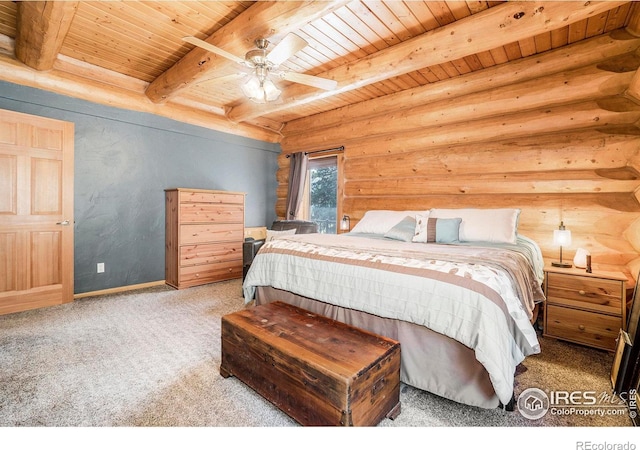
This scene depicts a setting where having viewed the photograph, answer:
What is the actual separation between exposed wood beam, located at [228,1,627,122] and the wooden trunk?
95.7 inches

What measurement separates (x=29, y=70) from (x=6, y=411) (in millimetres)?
3288

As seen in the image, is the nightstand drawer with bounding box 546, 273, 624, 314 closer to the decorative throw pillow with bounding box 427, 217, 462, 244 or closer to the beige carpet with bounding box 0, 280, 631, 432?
the beige carpet with bounding box 0, 280, 631, 432

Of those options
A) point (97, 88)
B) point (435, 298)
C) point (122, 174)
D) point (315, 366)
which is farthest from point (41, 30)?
point (435, 298)

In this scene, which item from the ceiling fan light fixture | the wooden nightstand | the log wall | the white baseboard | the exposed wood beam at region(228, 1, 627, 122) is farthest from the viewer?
the white baseboard

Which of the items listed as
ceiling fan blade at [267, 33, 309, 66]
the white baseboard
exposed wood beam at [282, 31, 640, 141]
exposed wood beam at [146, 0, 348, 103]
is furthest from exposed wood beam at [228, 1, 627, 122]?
the white baseboard

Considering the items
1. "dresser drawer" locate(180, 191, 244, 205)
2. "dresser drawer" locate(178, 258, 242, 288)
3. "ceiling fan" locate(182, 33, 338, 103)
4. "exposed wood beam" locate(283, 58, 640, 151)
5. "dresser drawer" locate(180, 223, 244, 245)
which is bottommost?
"dresser drawer" locate(178, 258, 242, 288)

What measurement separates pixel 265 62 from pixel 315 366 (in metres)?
2.12

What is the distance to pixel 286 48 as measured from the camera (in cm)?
206

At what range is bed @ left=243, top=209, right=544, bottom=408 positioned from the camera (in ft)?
4.76

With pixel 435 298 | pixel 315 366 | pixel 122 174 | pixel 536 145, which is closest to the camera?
pixel 315 366

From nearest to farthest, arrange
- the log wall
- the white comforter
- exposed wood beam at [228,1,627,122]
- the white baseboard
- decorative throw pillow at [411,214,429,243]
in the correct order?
the white comforter < exposed wood beam at [228,1,627,122] < the log wall < decorative throw pillow at [411,214,429,243] < the white baseboard

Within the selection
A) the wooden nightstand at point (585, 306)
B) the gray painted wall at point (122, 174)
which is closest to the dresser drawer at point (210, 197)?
the gray painted wall at point (122, 174)

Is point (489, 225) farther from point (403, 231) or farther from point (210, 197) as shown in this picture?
point (210, 197)

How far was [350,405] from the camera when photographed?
1.21 meters
